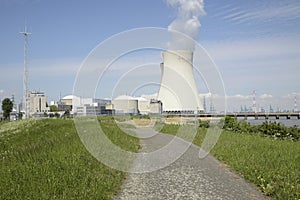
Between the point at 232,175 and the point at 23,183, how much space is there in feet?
15.2

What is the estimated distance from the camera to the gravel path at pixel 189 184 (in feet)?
20.6

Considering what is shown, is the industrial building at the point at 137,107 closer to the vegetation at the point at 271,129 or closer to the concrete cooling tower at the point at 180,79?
the concrete cooling tower at the point at 180,79

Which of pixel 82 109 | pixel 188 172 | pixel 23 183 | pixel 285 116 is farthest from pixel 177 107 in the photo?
pixel 285 116

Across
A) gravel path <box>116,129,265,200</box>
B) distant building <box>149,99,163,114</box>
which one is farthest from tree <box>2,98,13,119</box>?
gravel path <box>116,129,265,200</box>

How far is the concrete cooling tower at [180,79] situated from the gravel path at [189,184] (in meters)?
26.8

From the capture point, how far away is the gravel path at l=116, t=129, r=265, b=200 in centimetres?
629

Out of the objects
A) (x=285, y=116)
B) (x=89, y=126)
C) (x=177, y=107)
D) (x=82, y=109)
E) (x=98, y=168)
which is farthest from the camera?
(x=285, y=116)

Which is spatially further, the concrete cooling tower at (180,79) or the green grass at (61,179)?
the concrete cooling tower at (180,79)

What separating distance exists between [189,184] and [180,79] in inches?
1196

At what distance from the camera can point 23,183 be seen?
595 cm

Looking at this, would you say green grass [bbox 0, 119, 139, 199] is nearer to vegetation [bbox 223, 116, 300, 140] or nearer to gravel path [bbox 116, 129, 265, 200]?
gravel path [bbox 116, 129, 265, 200]

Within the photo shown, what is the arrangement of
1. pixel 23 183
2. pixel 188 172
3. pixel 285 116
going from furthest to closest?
pixel 285 116
pixel 188 172
pixel 23 183

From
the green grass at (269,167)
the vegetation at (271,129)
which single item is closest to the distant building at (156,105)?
the vegetation at (271,129)

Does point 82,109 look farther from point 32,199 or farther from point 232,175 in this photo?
point 32,199
